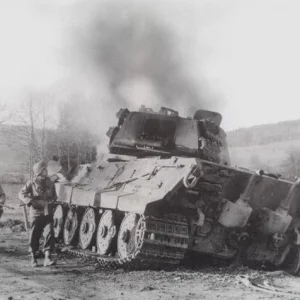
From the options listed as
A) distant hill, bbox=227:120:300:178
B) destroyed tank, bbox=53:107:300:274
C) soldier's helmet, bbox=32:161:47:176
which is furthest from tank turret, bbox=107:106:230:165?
distant hill, bbox=227:120:300:178

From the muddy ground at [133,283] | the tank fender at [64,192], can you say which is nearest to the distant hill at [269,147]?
the tank fender at [64,192]

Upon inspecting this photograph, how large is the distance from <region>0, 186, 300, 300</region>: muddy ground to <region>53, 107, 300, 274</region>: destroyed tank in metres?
0.44

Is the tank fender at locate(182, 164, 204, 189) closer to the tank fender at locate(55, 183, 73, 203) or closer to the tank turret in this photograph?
the tank turret

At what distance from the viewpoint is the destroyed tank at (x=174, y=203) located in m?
7.82

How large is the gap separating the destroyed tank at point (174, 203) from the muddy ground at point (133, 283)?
0.44 meters

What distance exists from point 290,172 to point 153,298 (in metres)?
27.1

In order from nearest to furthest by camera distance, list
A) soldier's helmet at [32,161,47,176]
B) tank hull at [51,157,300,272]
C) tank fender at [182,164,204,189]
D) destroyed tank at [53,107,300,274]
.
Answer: tank fender at [182,164,204,189] → tank hull at [51,157,300,272] → destroyed tank at [53,107,300,274] → soldier's helmet at [32,161,47,176]

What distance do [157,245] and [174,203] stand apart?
0.71 meters

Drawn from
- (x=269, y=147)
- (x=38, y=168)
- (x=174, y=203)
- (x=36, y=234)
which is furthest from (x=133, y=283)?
(x=269, y=147)

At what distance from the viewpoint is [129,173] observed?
946 centimetres

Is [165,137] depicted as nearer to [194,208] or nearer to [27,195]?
[194,208]

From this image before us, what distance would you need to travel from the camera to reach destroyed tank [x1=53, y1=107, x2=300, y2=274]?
25.6 feet

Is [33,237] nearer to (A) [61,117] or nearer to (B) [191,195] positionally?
(B) [191,195]

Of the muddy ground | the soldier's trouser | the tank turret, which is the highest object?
the tank turret
